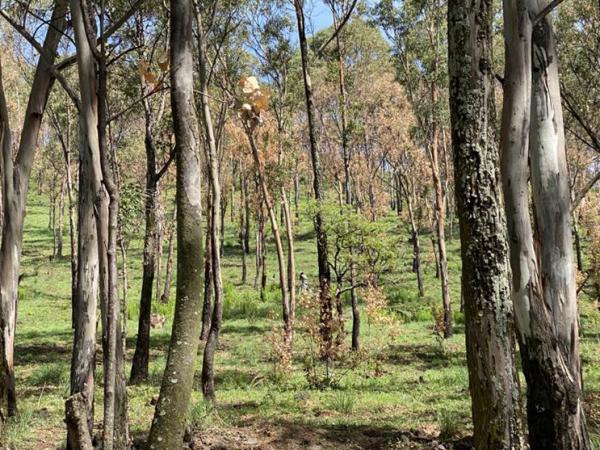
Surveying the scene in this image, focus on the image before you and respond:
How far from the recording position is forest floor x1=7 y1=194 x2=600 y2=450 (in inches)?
252

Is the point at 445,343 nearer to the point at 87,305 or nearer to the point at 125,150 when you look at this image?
the point at 87,305

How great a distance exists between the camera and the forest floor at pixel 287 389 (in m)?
6.39

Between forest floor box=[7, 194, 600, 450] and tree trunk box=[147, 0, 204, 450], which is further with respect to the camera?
forest floor box=[7, 194, 600, 450]

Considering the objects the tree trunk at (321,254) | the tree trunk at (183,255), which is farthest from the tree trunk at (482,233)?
the tree trunk at (321,254)

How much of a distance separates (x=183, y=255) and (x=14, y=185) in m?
4.25

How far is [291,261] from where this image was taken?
16391 millimetres

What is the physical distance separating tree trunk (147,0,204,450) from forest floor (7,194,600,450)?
2.90 m

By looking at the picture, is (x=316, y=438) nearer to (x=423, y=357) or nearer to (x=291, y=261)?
(x=423, y=357)

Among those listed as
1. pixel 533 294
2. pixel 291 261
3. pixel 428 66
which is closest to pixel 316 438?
pixel 533 294

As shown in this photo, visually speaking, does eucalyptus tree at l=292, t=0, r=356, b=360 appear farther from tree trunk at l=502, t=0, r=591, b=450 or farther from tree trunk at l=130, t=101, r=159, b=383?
tree trunk at l=502, t=0, r=591, b=450

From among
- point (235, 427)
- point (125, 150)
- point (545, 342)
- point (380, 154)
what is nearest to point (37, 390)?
point (235, 427)

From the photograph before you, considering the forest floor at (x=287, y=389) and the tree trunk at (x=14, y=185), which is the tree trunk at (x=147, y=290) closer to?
the forest floor at (x=287, y=389)

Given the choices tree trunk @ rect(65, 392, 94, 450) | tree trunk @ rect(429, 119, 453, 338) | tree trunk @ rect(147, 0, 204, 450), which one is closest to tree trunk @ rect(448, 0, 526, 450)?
tree trunk @ rect(147, 0, 204, 450)

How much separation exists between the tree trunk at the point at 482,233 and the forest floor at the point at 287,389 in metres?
2.62
